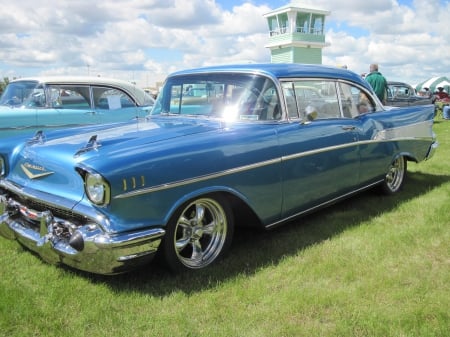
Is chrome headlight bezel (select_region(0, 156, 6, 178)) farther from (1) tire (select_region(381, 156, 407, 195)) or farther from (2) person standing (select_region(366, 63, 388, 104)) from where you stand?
(2) person standing (select_region(366, 63, 388, 104))

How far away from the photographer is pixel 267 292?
9.70ft

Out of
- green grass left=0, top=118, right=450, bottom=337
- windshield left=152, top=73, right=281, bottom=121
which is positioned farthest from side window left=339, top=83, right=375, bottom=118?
green grass left=0, top=118, right=450, bottom=337

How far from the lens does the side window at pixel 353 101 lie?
14.9 feet

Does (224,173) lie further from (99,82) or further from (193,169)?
(99,82)

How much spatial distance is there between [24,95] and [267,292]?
5.88 m

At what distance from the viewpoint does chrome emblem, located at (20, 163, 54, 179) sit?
3.14 meters

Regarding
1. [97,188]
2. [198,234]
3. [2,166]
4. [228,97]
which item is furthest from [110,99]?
[97,188]

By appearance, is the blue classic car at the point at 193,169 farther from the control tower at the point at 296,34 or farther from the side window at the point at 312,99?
the control tower at the point at 296,34

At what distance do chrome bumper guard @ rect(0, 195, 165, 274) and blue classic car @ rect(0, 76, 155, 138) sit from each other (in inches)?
163

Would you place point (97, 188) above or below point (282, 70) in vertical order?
below

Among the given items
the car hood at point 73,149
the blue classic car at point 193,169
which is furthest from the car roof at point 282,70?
the car hood at point 73,149

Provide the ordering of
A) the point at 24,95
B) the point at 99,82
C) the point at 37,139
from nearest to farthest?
1. the point at 37,139
2. the point at 24,95
3. the point at 99,82

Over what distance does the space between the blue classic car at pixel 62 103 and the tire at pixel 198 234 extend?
442 cm

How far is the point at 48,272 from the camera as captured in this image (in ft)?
10.5
